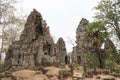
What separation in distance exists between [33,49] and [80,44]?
19.3 m

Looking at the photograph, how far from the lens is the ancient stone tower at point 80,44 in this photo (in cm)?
5328

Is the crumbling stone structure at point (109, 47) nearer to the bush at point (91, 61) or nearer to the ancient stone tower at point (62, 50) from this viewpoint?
the bush at point (91, 61)

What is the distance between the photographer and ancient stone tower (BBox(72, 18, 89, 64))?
53281 mm

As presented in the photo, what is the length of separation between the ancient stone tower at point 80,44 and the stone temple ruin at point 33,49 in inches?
536

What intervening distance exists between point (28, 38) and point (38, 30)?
93.5 inches

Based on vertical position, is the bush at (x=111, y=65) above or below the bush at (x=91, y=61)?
below

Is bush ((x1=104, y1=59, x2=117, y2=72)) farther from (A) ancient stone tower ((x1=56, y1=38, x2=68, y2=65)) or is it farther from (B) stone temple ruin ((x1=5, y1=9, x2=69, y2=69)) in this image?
(A) ancient stone tower ((x1=56, y1=38, x2=68, y2=65))

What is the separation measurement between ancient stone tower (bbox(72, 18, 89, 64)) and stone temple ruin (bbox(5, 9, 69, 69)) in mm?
13606

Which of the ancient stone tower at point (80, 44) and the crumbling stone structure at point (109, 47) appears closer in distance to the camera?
the crumbling stone structure at point (109, 47)

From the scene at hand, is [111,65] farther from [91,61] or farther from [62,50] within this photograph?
[62,50]

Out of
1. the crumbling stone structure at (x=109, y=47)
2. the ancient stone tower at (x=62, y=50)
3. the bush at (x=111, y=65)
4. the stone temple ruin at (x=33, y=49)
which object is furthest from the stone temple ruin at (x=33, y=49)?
the crumbling stone structure at (x=109, y=47)

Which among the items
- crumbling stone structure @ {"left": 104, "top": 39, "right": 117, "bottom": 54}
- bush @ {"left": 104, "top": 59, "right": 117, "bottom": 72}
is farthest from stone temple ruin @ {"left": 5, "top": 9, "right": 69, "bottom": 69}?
crumbling stone structure @ {"left": 104, "top": 39, "right": 117, "bottom": 54}

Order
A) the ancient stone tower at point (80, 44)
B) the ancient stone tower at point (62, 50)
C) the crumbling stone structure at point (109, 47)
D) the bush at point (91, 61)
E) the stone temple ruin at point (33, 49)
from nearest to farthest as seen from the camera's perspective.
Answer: the stone temple ruin at point (33, 49)
the bush at point (91, 61)
the crumbling stone structure at point (109, 47)
the ancient stone tower at point (62, 50)
the ancient stone tower at point (80, 44)

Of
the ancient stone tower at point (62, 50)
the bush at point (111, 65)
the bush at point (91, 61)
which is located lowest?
the bush at point (111, 65)
